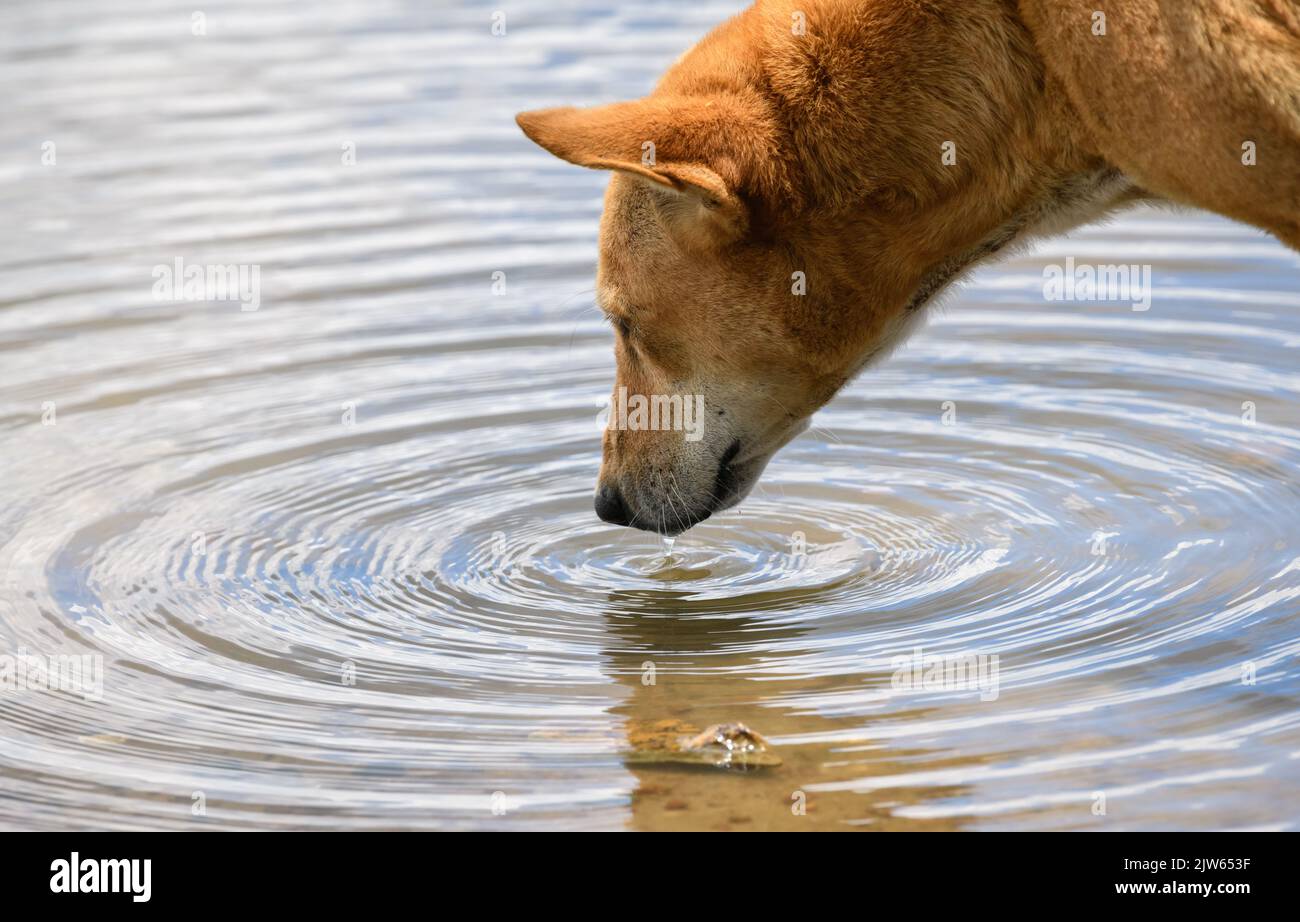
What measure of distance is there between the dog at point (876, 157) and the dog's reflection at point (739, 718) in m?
0.62

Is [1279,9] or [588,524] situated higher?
[1279,9]

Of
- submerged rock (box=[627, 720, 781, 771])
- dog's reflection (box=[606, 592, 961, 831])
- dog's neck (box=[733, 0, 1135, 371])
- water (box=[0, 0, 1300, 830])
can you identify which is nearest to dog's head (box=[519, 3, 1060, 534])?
dog's neck (box=[733, 0, 1135, 371])

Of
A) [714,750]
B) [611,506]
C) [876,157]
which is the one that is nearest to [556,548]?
[611,506]

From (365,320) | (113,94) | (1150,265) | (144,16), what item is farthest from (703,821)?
(144,16)

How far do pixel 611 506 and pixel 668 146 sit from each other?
135 cm

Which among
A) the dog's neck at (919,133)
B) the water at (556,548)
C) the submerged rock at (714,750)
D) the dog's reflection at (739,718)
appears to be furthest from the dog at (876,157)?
the submerged rock at (714,750)

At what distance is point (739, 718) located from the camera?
472cm

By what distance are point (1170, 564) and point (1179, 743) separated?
1160 mm

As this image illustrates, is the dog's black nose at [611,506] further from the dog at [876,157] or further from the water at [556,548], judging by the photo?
the dog at [876,157]

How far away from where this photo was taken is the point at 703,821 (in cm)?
423

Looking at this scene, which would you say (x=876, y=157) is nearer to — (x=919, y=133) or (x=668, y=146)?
(x=919, y=133)

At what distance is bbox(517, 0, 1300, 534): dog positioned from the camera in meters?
4.20

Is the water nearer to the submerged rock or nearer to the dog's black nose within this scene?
the submerged rock

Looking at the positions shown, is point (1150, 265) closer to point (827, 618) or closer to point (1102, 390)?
point (1102, 390)
